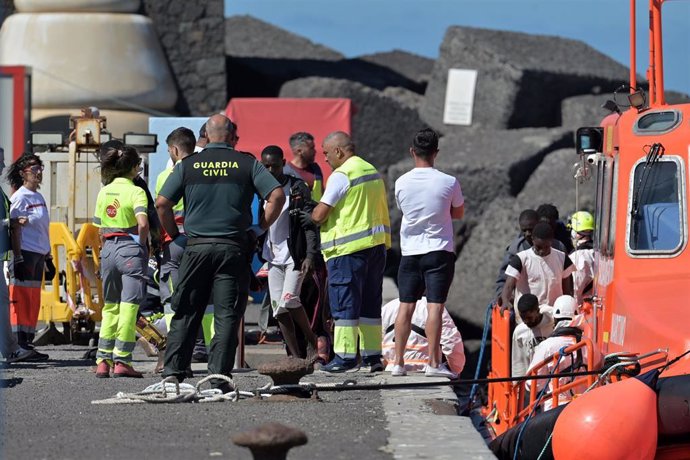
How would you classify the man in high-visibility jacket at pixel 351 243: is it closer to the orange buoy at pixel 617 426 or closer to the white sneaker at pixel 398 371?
the white sneaker at pixel 398 371

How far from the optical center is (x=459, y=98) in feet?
97.0

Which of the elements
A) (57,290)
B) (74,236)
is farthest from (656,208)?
(74,236)

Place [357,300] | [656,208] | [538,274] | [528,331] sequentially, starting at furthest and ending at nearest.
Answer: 1. [538,274]
2. [528,331]
3. [357,300]
4. [656,208]

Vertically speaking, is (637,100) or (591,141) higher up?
(637,100)

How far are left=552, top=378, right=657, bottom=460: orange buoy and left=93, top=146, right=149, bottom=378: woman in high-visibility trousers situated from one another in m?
3.95

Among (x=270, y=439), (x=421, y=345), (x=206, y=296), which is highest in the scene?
(x=206, y=296)

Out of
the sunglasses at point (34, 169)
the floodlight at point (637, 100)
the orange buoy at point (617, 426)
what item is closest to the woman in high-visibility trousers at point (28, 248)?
the sunglasses at point (34, 169)

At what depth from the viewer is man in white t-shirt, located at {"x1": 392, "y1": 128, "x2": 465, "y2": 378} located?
1149 centimetres

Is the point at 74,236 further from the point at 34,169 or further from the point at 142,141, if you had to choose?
A: the point at 34,169

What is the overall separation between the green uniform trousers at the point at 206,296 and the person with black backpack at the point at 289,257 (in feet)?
6.25

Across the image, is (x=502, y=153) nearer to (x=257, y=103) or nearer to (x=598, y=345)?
(x=257, y=103)

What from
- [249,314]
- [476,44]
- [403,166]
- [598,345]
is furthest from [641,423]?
[476,44]

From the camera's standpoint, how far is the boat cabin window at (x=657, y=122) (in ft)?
34.6

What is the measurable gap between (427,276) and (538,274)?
277 cm
